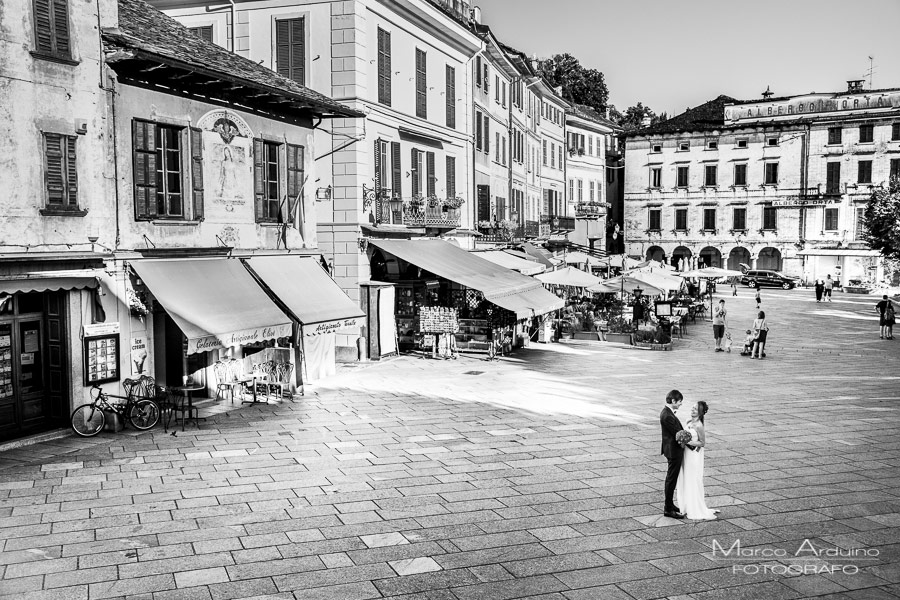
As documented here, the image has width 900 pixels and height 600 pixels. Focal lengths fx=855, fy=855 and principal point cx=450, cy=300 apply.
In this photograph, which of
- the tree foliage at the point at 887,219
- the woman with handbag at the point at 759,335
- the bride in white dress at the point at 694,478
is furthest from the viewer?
the tree foliage at the point at 887,219

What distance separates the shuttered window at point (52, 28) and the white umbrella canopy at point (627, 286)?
2126 cm

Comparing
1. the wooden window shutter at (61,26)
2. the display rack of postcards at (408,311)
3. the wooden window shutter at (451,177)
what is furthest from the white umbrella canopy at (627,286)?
the wooden window shutter at (61,26)

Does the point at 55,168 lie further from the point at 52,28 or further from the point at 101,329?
the point at 101,329

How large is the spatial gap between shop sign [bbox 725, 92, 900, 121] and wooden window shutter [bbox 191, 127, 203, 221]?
62.9 m

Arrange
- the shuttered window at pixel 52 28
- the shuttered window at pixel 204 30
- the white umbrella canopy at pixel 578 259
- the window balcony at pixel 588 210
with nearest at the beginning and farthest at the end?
the shuttered window at pixel 52 28, the shuttered window at pixel 204 30, the white umbrella canopy at pixel 578 259, the window balcony at pixel 588 210

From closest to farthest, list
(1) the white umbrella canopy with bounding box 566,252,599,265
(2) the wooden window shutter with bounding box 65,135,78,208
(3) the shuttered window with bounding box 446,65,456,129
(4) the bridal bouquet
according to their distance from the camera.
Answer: (4) the bridal bouquet → (2) the wooden window shutter with bounding box 65,135,78,208 → (3) the shuttered window with bounding box 446,65,456,129 → (1) the white umbrella canopy with bounding box 566,252,599,265

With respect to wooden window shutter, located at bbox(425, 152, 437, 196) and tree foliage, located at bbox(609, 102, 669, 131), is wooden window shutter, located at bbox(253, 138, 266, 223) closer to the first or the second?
wooden window shutter, located at bbox(425, 152, 437, 196)

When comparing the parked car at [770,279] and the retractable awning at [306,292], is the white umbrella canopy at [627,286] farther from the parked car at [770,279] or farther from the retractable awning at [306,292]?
the parked car at [770,279]

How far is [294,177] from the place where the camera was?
71.6 ft

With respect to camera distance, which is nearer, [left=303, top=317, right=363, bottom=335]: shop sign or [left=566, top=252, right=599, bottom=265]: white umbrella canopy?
[left=303, top=317, right=363, bottom=335]: shop sign

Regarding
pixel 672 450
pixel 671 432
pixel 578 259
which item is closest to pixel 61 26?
pixel 671 432

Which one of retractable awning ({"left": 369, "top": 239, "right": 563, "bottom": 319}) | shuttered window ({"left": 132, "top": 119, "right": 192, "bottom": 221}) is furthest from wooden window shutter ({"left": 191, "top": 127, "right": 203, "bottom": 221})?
retractable awning ({"left": 369, "top": 239, "right": 563, "bottom": 319})

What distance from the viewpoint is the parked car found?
66125mm

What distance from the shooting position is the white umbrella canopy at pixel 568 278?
31.9 metres
